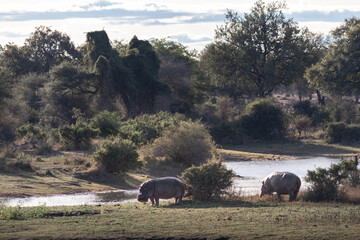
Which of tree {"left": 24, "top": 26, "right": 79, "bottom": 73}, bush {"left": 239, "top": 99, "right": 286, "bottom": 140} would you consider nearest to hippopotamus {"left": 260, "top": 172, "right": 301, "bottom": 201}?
bush {"left": 239, "top": 99, "right": 286, "bottom": 140}

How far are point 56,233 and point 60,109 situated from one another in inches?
1811

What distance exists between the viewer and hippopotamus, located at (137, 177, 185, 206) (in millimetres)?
17641

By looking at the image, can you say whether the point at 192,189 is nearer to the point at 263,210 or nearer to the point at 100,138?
the point at 263,210

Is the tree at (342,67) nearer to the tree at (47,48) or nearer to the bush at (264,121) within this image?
the bush at (264,121)

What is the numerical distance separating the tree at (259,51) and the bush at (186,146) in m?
32.3

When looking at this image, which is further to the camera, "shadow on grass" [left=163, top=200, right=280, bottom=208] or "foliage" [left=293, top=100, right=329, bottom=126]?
"foliage" [left=293, top=100, right=329, bottom=126]

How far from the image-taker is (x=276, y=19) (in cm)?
6725

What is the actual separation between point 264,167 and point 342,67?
9.65 m

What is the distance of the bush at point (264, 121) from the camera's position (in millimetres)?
54000

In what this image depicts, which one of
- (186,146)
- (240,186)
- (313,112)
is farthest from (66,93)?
(240,186)

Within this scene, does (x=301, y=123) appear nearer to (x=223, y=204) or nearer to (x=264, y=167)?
(x=264, y=167)

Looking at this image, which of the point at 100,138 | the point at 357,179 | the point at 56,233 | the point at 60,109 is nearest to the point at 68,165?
the point at 100,138

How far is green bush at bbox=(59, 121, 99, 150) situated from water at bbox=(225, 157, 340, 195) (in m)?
9.69

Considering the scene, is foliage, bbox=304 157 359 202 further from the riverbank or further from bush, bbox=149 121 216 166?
bush, bbox=149 121 216 166
